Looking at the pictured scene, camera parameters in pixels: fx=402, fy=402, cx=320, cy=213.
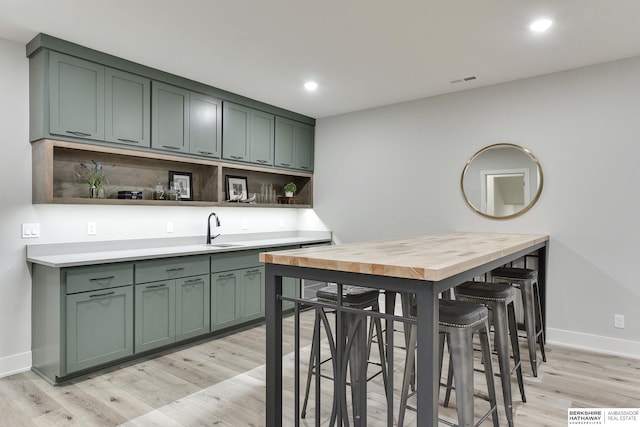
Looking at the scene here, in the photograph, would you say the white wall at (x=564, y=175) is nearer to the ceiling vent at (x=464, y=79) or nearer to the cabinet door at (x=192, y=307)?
the ceiling vent at (x=464, y=79)

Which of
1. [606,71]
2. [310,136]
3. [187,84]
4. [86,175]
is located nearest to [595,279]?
[606,71]

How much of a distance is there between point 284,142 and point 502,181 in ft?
8.46

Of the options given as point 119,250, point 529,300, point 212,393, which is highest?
point 119,250

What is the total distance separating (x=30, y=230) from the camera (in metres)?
3.15

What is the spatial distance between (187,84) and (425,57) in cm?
225

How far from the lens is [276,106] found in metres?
4.94

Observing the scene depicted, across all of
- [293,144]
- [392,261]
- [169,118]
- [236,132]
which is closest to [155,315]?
[169,118]

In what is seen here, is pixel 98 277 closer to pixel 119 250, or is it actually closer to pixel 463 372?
pixel 119 250

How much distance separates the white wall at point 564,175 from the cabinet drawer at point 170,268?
2276 millimetres

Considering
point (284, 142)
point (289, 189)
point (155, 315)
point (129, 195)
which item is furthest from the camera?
point (289, 189)

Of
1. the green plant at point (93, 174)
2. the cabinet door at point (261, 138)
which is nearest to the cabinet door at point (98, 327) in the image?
the green plant at point (93, 174)

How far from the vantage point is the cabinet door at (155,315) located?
10.7 feet

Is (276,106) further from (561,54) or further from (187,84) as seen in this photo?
(561,54)

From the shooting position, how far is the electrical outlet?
3.12 m
